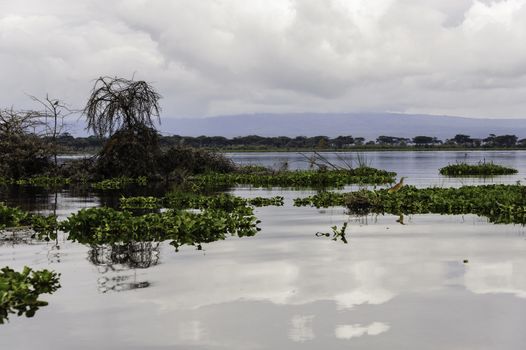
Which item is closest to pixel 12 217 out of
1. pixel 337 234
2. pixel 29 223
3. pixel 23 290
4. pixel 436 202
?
pixel 29 223

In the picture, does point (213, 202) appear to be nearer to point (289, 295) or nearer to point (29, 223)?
point (29, 223)

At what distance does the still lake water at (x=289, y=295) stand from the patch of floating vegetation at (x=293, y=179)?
80.5 ft

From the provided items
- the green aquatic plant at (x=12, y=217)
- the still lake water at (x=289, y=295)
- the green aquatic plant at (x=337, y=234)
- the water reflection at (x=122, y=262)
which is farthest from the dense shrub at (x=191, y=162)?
the still lake water at (x=289, y=295)

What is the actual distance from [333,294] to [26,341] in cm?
521

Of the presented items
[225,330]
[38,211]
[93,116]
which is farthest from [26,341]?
[93,116]

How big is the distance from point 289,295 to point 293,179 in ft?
107

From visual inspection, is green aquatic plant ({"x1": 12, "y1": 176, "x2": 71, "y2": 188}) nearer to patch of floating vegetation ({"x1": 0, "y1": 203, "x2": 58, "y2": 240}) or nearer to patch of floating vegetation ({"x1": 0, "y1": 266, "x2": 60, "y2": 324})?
patch of floating vegetation ({"x1": 0, "y1": 203, "x2": 58, "y2": 240})

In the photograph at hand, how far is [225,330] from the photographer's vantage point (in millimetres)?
10102

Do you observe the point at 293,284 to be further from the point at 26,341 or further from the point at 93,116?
the point at 93,116

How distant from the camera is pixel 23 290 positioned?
11.9 metres

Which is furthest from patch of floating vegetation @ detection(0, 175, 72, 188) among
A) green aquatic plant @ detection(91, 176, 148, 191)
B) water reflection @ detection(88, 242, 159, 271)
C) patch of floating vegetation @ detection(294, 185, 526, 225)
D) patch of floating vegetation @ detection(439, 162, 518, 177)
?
patch of floating vegetation @ detection(439, 162, 518, 177)

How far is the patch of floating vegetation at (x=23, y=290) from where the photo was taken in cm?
1134

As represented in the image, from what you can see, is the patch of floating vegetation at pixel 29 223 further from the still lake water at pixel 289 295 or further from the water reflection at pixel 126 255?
the water reflection at pixel 126 255

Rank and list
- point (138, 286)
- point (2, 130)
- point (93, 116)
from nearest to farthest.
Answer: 1. point (138, 286)
2. point (93, 116)
3. point (2, 130)
